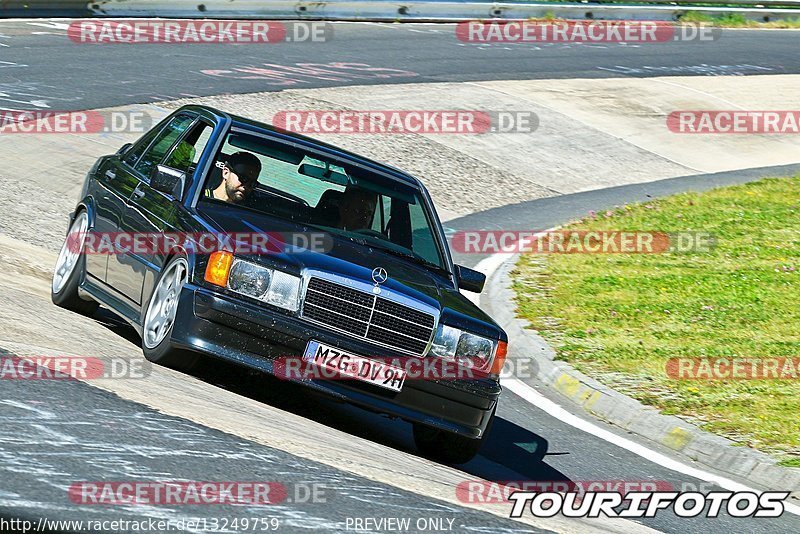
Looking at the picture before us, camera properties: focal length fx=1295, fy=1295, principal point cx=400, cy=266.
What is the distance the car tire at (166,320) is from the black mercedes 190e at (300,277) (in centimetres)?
1

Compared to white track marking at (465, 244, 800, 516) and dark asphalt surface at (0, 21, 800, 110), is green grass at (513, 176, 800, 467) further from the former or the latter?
dark asphalt surface at (0, 21, 800, 110)

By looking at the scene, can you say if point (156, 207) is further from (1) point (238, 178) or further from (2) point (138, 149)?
(2) point (138, 149)

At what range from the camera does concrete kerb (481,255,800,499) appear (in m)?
8.51

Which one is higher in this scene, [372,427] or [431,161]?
[372,427]

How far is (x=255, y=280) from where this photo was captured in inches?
284

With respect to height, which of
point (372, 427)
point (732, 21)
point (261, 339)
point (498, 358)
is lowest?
point (372, 427)

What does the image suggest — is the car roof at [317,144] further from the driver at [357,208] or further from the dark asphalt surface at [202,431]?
the dark asphalt surface at [202,431]

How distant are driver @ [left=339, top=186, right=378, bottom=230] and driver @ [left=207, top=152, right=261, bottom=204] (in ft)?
1.96

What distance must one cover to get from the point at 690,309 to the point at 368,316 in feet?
20.2

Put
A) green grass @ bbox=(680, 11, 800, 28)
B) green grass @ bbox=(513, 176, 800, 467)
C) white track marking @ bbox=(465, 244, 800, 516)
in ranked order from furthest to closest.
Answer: green grass @ bbox=(680, 11, 800, 28) < green grass @ bbox=(513, 176, 800, 467) < white track marking @ bbox=(465, 244, 800, 516)

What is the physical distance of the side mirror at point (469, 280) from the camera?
855cm

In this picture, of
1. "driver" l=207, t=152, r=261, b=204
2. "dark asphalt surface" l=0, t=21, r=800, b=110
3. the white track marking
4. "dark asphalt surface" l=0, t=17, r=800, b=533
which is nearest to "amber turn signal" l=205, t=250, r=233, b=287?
"dark asphalt surface" l=0, t=17, r=800, b=533

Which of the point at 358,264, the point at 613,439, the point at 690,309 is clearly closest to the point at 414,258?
the point at 358,264

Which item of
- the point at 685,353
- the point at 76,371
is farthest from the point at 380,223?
the point at 685,353
